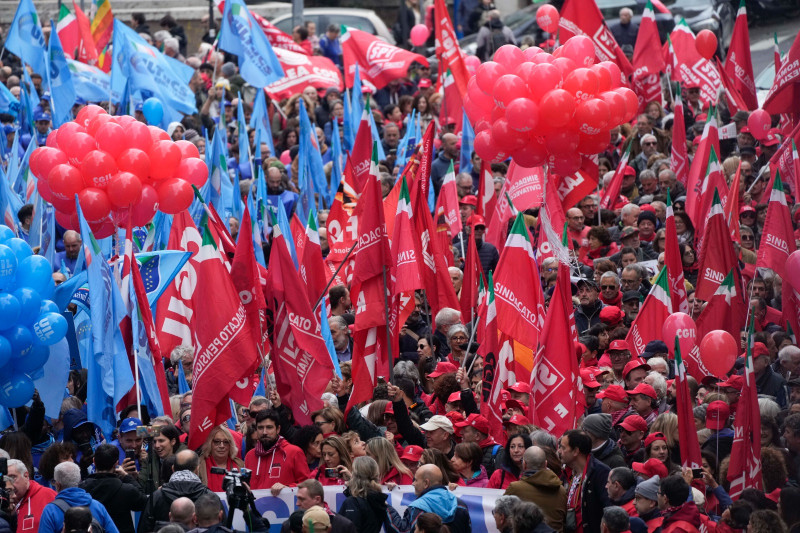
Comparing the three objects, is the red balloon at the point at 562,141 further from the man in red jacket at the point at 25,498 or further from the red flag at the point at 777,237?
the man in red jacket at the point at 25,498

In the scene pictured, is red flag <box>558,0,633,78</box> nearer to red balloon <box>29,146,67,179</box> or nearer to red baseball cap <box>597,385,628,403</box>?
red balloon <box>29,146,67,179</box>

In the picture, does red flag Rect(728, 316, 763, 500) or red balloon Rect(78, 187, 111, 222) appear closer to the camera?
red flag Rect(728, 316, 763, 500)

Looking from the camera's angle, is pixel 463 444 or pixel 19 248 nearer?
pixel 463 444

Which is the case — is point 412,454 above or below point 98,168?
below

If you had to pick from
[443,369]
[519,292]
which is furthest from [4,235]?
[519,292]

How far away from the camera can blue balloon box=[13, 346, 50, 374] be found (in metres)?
11.4

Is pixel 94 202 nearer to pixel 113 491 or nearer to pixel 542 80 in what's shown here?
pixel 113 491

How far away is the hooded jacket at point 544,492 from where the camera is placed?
8.96 meters

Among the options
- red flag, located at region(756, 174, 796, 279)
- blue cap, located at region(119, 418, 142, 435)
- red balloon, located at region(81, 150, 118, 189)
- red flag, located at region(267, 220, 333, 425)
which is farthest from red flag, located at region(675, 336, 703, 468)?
red balloon, located at region(81, 150, 118, 189)

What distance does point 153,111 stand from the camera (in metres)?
18.3

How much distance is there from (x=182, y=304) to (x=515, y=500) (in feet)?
17.3

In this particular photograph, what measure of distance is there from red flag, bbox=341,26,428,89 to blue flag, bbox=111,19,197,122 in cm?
295

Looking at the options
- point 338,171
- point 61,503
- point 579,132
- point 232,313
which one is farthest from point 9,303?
point 338,171

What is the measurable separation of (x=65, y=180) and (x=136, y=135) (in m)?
0.74
